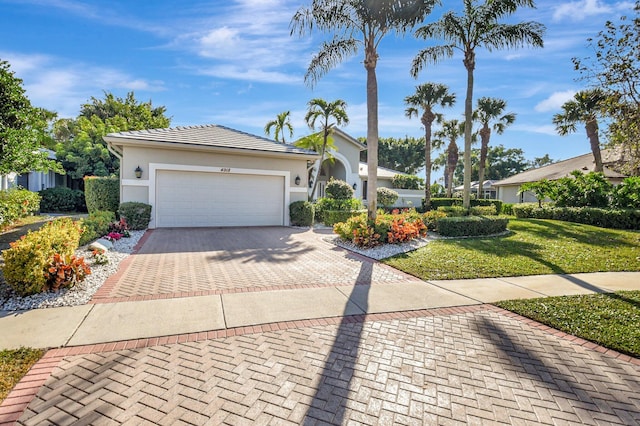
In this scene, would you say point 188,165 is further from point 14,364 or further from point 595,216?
point 595,216

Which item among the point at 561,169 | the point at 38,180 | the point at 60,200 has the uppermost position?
the point at 561,169

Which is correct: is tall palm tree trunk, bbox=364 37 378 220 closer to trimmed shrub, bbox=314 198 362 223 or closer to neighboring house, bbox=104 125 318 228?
neighboring house, bbox=104 125 318 228

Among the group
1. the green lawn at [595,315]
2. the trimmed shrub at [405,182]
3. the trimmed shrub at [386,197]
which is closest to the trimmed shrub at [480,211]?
the trimmed shrub at [386,197]

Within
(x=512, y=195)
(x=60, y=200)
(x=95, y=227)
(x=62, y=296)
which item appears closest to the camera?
(x=62, y=296)

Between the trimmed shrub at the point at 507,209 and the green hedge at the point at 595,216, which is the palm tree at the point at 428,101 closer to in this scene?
the trimmed shrub at the point at 507,209

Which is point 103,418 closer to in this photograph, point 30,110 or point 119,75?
point 30,110

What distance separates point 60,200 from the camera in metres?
18.6

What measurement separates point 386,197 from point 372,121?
39.8ft

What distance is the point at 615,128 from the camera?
7.59 m

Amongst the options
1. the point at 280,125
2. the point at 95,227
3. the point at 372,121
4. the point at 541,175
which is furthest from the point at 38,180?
the point at 541,175

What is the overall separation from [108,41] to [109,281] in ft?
31.9

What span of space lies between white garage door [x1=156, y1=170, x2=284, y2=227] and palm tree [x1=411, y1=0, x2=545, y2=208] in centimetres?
900

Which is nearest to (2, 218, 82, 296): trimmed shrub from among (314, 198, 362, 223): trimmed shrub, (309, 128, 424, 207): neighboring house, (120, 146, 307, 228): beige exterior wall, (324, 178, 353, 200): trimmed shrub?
(120, 146, 307, 228): beige exterior wall

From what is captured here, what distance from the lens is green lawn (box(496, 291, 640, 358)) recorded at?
3.88 metres
